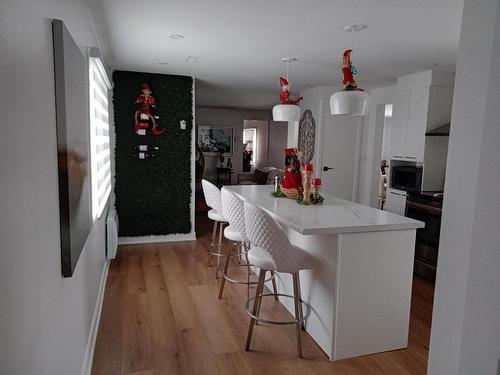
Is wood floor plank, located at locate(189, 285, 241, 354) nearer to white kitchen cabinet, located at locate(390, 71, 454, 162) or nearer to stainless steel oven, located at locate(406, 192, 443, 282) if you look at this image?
stainless steel oven, located at locate(406, 192, 443, 282)

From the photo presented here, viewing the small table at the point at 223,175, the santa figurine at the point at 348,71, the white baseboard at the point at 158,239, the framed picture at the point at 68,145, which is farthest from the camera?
the small table at the point at 223,175

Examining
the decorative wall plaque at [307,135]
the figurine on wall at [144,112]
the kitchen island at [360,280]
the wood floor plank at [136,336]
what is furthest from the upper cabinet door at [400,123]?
the wood floor plank at [136,336]

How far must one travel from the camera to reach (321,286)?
252 centimetres

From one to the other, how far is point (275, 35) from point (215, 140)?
7043 millimetres

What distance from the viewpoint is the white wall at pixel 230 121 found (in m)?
9.92

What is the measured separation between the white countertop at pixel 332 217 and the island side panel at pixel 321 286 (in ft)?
0.45

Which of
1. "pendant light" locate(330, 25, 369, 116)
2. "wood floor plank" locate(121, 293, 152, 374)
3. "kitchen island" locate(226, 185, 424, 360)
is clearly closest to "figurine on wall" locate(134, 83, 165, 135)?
"wood floor plank" locate(121, 293, 152, 374)

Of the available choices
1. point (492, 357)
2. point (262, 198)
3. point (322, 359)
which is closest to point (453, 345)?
point (492, 357)

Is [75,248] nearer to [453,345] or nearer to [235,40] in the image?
[453,345]

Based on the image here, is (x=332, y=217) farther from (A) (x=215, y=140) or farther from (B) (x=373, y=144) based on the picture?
(A) (x=215, y=140)

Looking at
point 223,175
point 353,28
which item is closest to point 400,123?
point 353,28

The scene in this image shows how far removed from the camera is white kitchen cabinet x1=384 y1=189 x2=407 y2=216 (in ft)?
15.7

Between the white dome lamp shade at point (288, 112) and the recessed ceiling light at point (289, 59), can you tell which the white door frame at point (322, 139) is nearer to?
the recessed ceiling light at point (289, 59)

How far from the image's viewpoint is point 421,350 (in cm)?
252
